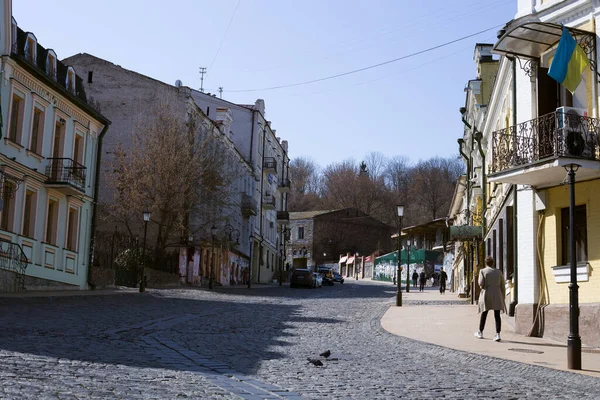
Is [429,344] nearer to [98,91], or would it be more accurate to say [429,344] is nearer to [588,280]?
[588,280]

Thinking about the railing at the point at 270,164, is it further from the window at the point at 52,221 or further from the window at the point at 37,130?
the window at the point at 37,130

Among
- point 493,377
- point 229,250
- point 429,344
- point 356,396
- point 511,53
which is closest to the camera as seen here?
point 356,396

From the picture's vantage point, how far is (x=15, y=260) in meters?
26.3

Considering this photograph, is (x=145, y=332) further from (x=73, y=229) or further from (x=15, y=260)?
(x=73, y=229)

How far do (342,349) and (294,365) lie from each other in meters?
2.74

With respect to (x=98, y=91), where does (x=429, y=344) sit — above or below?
below

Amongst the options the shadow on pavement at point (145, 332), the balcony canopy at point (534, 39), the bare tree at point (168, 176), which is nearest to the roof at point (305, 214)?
the bare tree at point (168, 176)

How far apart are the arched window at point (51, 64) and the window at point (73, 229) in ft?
18.6

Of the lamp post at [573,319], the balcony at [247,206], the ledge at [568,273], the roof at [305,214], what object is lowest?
the lamp post at [573,319]

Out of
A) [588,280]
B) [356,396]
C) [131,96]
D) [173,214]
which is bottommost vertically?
[356,396]

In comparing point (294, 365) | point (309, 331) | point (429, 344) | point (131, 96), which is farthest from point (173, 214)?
point (294, 365)

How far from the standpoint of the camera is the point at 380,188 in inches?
4122

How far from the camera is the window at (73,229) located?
1262 inches

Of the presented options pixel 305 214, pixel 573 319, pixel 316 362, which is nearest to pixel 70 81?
pixel 316 362
